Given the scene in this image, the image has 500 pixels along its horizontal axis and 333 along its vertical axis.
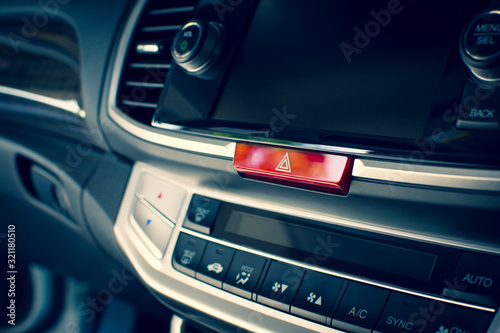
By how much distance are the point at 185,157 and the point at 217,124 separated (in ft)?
0.24

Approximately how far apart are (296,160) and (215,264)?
0.17 metres

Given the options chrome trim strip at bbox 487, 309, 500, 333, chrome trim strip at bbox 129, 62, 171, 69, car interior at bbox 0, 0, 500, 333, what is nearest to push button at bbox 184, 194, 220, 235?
car interior at bbox 0, 0, 500, 333

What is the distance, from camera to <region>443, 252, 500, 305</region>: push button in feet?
1.21

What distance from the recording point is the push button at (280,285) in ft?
1.48

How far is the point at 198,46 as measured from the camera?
0.53 m

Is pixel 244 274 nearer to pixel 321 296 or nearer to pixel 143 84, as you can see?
pixel 321 296

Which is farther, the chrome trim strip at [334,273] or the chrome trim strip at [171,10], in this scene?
the chrome trim strip at [171,10]

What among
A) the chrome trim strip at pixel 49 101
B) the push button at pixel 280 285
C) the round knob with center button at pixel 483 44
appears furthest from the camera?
the chrome trim strip at pixel 49 101

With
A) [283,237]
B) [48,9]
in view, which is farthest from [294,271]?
[48,9]

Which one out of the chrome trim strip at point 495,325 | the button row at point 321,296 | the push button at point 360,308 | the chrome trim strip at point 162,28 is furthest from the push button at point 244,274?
the chrome trim strip at point 162,28

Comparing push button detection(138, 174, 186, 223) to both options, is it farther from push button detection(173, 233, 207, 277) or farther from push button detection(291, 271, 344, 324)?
push button detection(291, 271, 344, 324)

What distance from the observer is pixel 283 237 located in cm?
48

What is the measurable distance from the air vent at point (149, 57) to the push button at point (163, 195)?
0.09 metres

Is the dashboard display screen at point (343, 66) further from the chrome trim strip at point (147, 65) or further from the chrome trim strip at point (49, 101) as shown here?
the chrome trim strip at point (49, 101)
